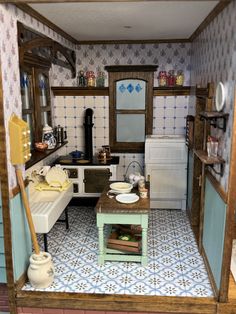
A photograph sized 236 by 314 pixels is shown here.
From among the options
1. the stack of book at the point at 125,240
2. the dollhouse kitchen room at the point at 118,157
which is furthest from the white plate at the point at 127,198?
the stack of book at the point at 125,240

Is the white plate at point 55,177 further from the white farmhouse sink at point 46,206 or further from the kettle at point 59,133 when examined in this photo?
the kettle at point 59,133

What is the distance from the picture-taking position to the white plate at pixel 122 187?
3573 millimetres

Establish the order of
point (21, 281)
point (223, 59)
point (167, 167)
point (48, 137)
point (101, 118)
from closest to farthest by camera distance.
Answer: point (223, 59) → point (21, 281) → point (48, 137) → point (167, 167) → point (101, 118)

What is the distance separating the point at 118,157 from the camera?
511 cm

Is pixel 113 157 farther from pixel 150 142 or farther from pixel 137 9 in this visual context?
pixel 137 9

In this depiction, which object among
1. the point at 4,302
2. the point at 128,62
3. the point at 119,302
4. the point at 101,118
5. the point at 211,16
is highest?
the point at 211,16

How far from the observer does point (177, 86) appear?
16.5 feet

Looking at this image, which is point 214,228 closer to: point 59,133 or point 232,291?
point 232,291

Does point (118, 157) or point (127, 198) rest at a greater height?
point (118, 157)

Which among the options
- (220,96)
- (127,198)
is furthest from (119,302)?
(220,96)

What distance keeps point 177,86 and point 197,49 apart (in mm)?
801

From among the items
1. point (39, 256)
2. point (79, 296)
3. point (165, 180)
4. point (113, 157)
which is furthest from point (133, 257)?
point (113, 157)

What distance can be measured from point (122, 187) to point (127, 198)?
0.91ft

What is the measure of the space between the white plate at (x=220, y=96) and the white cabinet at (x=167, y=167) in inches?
70.3
